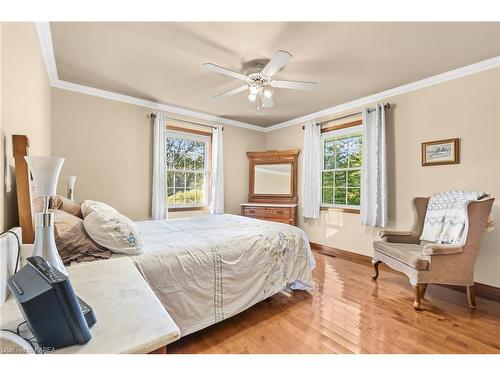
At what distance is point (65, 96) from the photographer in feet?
9.68

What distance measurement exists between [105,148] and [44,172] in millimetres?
2688

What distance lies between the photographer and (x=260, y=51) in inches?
87.3

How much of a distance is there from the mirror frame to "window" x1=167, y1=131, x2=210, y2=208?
1010mm

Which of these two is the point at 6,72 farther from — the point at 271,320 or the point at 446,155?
the point at 446,155

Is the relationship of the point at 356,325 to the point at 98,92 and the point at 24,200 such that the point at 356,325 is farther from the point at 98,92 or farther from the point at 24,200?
the point at 98,92

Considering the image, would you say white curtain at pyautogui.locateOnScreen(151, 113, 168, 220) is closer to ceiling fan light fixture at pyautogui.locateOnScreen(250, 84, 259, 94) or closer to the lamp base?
ceiling fan light fixture at pyautogui.locateOnScreen(250, 84, 259, 94)

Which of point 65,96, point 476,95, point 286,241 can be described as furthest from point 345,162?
point 65,96

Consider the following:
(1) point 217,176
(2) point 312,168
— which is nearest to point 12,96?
(1) point 217,176

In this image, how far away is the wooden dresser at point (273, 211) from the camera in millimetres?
4281

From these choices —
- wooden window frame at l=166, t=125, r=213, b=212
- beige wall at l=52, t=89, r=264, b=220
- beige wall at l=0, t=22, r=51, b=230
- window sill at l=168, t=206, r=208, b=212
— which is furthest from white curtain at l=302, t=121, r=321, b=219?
beige wall at l=0, t=22, r=51, b=230

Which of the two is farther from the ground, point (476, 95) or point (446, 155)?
point (476, 95)

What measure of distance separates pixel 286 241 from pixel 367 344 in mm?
1002

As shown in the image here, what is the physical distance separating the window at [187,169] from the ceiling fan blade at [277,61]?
2.31m
